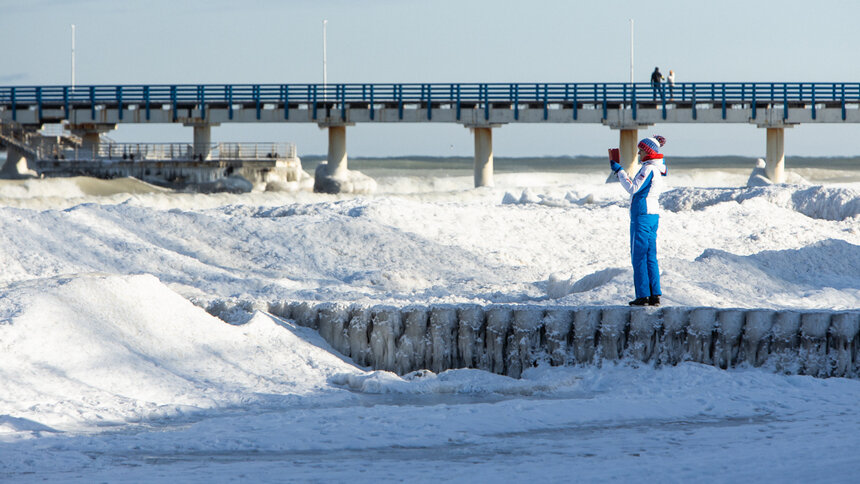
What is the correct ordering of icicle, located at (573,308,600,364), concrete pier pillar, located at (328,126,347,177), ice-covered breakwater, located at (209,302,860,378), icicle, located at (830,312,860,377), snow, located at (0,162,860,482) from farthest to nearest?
concrete pier pillar, located at (328,126,347,177) → icicle, located at (573,308,600,364) → ice-covered breakwater, located at (209,302,860,378) → icicle, located at (830,312,860,377) → snow, located at (0,162,860,482)

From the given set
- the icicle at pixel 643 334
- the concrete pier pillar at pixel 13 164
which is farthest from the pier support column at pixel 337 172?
the icicle at pixel 643 334

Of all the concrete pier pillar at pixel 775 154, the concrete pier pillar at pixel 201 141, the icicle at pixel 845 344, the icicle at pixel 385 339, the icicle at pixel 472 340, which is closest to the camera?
the icicle at pixel 845 344

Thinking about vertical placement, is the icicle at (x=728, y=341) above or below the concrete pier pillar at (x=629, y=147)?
below

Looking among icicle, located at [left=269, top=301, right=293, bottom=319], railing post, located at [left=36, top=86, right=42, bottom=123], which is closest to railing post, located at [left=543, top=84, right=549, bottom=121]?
railing post, located at [left=36, top=86, right=42, bottom=123]

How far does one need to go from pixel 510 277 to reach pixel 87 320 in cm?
781

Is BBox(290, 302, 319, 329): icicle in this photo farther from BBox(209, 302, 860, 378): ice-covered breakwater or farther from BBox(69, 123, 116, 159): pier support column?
BBox(69, 123, 116, 159): pier support column

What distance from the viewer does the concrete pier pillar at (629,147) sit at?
3459 centimetres

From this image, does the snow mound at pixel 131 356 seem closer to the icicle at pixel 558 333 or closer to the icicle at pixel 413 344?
the icicle at pixel 413 344

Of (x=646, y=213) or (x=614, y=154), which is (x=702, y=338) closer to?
(x=646, y=213)

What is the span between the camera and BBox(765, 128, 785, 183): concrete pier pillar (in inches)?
1348

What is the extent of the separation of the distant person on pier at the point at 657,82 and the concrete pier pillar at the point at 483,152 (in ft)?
17.6

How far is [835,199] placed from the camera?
22156 millimetres

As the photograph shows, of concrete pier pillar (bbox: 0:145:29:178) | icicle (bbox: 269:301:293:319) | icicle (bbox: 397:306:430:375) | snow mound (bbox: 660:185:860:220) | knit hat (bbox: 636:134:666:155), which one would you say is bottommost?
icicle (bbox: 397:306:430:375)

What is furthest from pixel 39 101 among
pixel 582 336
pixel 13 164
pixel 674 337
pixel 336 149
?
pixel 674 337
